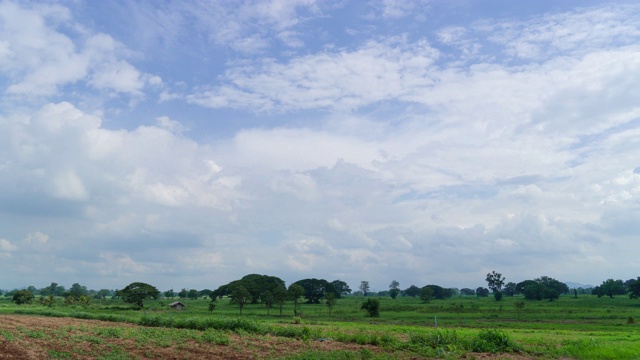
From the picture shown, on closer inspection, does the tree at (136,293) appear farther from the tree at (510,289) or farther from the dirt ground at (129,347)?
the tree at (510,289)

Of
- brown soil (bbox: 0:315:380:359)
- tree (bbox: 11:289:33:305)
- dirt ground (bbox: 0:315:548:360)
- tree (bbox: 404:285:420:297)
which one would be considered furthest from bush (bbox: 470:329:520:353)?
tree (bbox: 404:285:420:297)

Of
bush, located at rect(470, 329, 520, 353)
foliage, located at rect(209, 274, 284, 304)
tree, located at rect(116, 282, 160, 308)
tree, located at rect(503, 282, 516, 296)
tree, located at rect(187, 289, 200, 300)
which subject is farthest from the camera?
tree, located at rect(503, 282, 516, 296)

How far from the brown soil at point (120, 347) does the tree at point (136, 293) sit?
166 feet

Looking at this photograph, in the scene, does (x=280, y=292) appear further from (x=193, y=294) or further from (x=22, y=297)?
(x=193, y=294)

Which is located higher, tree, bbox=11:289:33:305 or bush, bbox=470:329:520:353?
tree, bbox=11:289:33:305

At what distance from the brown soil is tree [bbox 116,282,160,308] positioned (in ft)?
166

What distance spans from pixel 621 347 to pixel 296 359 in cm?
1413

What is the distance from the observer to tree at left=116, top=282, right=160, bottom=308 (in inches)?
2879

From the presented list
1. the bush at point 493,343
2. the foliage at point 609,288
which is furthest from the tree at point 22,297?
the foliage at point 609,288

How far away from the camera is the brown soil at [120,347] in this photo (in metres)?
18.3

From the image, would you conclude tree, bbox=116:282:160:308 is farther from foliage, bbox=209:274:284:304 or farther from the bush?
the bush

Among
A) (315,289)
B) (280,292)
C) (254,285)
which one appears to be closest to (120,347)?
(280,292)

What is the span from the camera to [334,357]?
61.3 feet

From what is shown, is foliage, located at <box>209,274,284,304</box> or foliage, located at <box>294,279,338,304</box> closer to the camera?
foliage, located at <box>209,274,284,304</box>
